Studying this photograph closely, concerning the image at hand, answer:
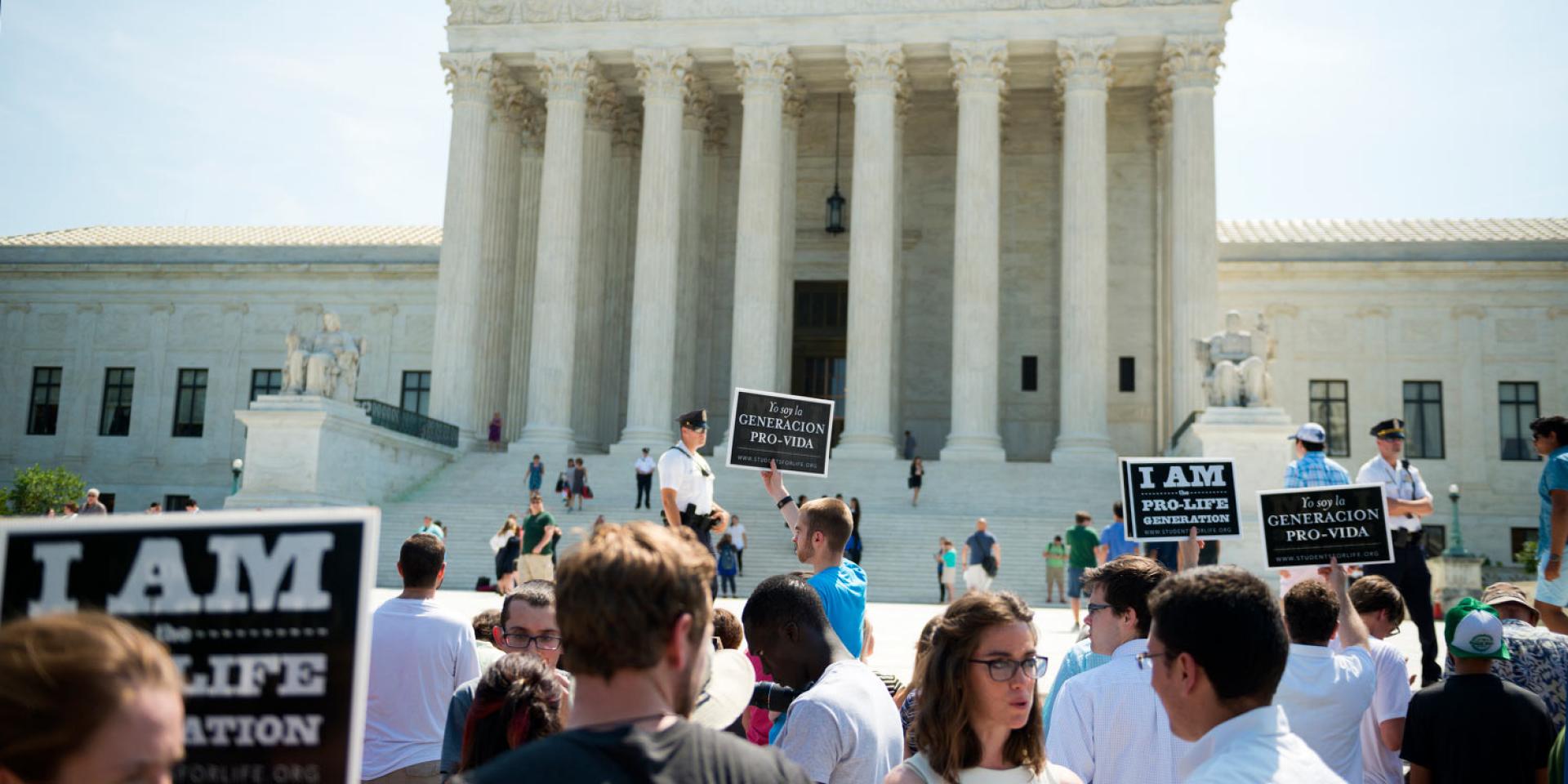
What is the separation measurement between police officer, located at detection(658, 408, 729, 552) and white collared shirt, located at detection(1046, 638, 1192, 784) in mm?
5398

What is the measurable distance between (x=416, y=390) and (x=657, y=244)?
1449 cm

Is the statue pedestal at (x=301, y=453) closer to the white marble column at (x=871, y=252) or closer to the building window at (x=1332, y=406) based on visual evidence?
the white marble column at (x=871, y=252)

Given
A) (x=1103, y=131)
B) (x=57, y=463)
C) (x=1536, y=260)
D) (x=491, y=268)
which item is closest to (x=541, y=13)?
(x=491, y=268)

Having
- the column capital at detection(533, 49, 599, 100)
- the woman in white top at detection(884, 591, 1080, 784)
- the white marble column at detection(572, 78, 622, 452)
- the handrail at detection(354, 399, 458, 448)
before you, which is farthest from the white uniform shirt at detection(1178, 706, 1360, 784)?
the column capital at detection(533, 49, 599, 100)

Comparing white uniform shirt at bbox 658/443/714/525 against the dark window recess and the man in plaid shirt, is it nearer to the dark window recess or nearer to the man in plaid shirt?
the man in plaid shirt

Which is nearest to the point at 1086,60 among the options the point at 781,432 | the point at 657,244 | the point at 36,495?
the point at 657,244

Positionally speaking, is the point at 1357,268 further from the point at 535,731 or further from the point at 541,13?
the point at 535,731

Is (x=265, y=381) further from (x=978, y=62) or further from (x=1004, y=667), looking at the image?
(x=1004, y=667)

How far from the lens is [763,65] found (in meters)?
37.7

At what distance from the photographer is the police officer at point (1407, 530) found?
11.9 meters

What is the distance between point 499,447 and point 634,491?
6.81m

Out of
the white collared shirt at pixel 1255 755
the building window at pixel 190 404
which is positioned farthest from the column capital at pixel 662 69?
the white collared shirt at pixel 1255 755

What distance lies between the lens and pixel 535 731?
4.36 m

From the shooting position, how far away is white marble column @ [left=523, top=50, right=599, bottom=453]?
124ft
